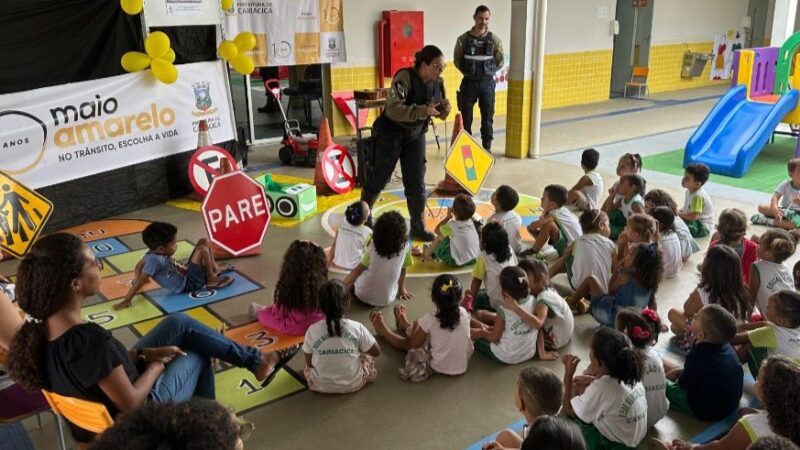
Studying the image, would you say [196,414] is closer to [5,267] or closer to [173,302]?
[173,302]

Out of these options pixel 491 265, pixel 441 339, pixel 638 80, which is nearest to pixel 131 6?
pixel 491 265

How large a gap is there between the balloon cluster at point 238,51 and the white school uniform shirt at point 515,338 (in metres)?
5.52

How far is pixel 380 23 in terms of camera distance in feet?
37.7

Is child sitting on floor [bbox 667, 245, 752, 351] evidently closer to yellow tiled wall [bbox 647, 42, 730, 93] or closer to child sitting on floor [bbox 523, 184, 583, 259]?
child sitting on floor [bbox 523, 184, 583, 259]

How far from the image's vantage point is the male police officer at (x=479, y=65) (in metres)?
8.69

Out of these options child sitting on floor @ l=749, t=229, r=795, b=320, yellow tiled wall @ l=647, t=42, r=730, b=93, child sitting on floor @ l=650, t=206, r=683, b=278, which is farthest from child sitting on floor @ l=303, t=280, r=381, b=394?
yellow tiled wall @ l=647, t=42, r=730, b=93

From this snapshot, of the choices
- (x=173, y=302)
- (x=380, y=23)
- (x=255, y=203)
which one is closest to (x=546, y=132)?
(x=380, y=23)

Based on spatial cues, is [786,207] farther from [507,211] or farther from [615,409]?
[615,409]

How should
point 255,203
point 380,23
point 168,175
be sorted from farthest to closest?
point 380,23 → point 168,175 → point 255,203

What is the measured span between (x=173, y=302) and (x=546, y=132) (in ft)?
26.8

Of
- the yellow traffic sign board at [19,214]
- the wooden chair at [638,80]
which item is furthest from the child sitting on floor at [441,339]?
the wooden chair at [638,80]

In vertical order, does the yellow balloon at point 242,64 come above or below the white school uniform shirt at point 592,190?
above

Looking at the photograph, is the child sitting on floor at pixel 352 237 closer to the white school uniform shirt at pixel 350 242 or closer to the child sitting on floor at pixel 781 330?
the white school uniform shirt at pixel 350 242

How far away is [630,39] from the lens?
15.6 metres
